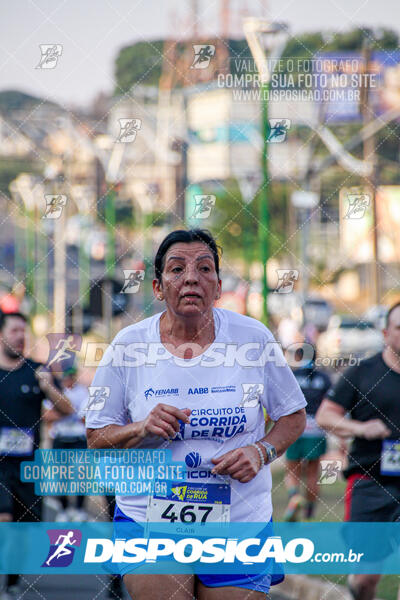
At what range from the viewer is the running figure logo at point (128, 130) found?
4688mm

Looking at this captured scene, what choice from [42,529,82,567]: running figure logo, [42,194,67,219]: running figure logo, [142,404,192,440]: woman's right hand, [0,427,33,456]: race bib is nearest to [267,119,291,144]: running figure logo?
[42,194,67,219]: running figure logo

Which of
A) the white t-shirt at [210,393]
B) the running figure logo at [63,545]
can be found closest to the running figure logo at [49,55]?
the white t-shirt at [210,393]

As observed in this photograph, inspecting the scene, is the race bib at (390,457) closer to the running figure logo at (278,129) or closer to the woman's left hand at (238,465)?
the running figure logo at (278,129)

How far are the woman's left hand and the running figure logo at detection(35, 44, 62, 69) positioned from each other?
7.04ft

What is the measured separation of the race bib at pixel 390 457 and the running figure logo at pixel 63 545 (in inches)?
→ 58.5

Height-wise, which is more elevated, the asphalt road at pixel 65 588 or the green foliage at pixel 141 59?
the green foliage at pixel 141 59

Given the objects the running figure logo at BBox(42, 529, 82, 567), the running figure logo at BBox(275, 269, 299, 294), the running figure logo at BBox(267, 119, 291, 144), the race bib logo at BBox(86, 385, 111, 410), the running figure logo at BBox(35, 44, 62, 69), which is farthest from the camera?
the running figure logo at BBox(267, 119, 291, 144)

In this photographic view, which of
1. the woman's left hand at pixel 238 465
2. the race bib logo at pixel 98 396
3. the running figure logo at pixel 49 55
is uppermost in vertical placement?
the running figure logo at pixel 49 55

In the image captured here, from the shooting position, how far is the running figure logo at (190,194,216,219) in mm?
4824

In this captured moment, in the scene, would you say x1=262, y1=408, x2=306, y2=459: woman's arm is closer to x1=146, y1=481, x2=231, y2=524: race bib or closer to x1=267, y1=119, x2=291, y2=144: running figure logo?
x1=146, y1=481, x2=231, y2=524: race bib

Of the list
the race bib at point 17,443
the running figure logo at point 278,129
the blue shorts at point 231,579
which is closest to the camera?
the blue shorts at point 231,579

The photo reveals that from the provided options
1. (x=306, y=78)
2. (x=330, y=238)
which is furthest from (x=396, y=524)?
(x=330, y=238)

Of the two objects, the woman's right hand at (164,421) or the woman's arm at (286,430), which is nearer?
the woman's right hand at (164,421)

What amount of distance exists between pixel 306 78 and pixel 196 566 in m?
2.64
